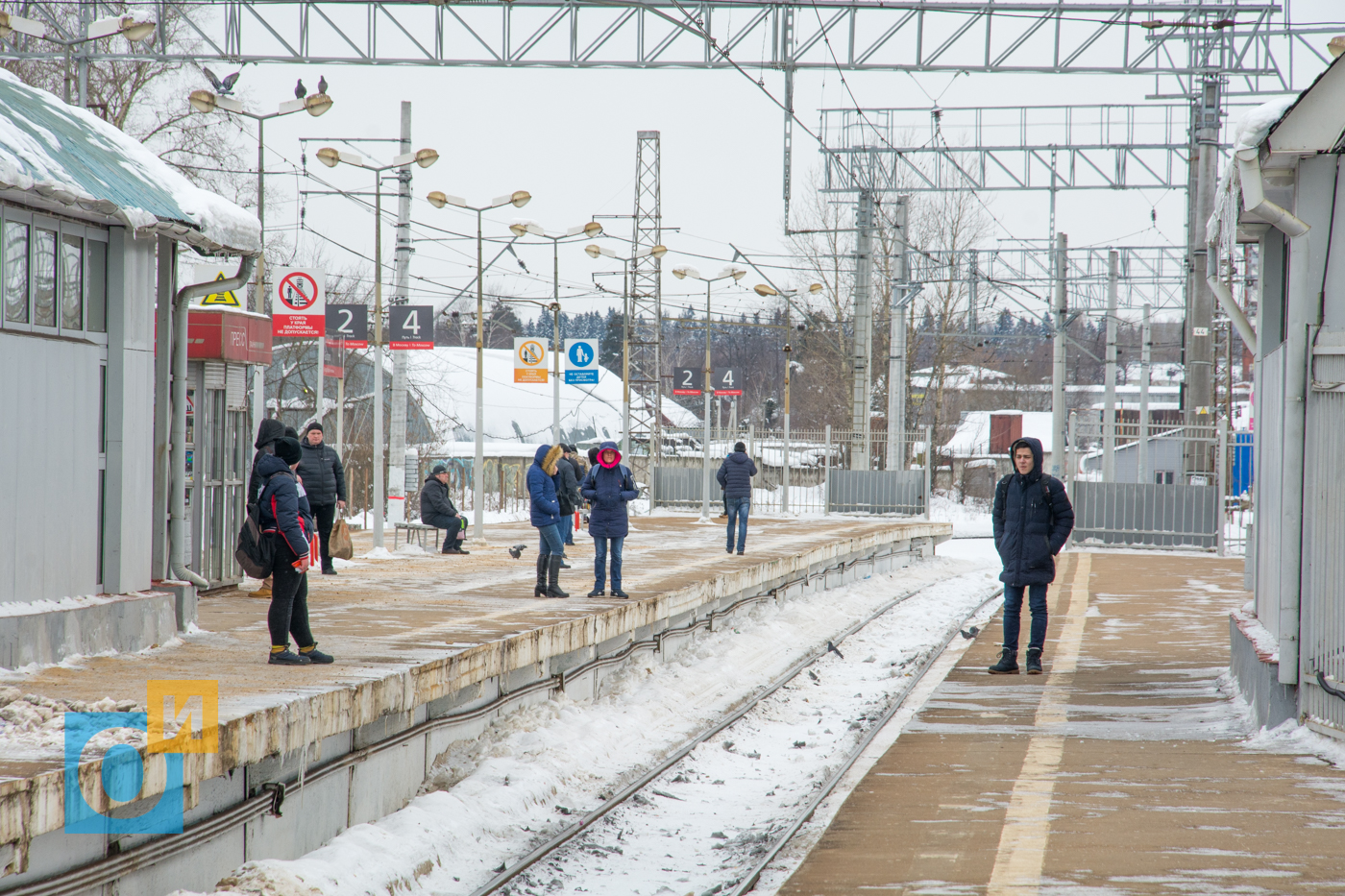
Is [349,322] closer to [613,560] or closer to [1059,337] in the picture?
[613,560]

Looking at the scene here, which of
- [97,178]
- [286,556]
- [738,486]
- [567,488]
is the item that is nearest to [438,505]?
[567,488]

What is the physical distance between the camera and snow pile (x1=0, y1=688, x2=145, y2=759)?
5504 mm

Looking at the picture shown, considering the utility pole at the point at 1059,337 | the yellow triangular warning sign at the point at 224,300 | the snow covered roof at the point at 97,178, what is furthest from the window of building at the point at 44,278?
the utility pole at the point at 1059,337

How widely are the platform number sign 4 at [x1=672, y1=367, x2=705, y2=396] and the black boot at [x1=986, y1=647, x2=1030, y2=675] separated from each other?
20346 mm

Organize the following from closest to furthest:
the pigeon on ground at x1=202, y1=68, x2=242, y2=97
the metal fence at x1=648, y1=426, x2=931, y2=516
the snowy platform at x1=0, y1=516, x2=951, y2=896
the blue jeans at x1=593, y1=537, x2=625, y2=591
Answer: the snowy platform at x1=0, y1=516, x2=951, y2=896 → the blue jeans at x1=593, y1=537, x2=625, y2=591 → the pigeon on ground at x1=202, y1=68, x2=242, y2=97 → the metal fence at x1=648, y1=426, x2=931, y2=516

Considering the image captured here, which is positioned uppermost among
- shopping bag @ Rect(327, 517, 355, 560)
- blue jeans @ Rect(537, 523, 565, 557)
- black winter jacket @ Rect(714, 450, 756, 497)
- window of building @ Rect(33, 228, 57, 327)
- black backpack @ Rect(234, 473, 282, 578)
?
window of building @ Rect(33, 228, 57, 327)

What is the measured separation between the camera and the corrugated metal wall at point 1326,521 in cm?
745

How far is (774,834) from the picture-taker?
7293mm

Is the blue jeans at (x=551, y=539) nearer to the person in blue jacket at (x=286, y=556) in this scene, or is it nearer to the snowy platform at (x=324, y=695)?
the snowy platform at (x=324, y=695)

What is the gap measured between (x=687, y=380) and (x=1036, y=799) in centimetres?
2497

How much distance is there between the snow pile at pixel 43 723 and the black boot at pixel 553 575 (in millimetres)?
6090

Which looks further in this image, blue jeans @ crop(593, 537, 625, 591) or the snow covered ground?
blue jeans @ crop(593, 537, 625, 591)

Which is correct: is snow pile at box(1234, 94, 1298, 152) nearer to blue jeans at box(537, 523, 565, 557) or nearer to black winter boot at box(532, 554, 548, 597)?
blue jeans at box(537, 523, 565, 557)

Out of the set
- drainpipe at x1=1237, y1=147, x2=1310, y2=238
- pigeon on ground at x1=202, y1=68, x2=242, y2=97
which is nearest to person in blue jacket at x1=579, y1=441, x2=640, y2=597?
drainpipe at x1=1237, y1=147, x2=1310, y2=238
